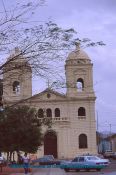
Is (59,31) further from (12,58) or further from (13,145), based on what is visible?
(13,145)

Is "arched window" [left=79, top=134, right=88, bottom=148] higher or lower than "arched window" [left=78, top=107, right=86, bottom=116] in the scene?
lower

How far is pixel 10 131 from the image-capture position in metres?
40.6

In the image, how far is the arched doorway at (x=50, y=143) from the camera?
2955 inches

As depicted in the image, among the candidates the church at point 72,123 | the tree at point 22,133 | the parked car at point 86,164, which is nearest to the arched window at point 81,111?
the church at point 72,123

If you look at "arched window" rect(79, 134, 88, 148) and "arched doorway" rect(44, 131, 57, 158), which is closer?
"arched doorway" rect(44, 131, 57, 158)

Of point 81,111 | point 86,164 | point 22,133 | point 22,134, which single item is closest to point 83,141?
point 81,111

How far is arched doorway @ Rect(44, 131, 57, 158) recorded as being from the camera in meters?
75.1

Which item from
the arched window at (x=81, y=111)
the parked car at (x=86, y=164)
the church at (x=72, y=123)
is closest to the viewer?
the parked car at (x=86, y=164)

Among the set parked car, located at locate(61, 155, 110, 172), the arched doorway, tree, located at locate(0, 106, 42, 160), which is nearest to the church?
the arched doorway

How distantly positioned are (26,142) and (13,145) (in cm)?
239

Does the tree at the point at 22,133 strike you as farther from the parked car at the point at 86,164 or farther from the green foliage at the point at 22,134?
the parked car at the point at 86,164

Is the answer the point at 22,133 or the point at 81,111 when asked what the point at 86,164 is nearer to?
the point at 22,133

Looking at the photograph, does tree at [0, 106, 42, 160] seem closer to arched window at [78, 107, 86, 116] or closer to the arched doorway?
the arched doorway

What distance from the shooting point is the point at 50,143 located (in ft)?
247
